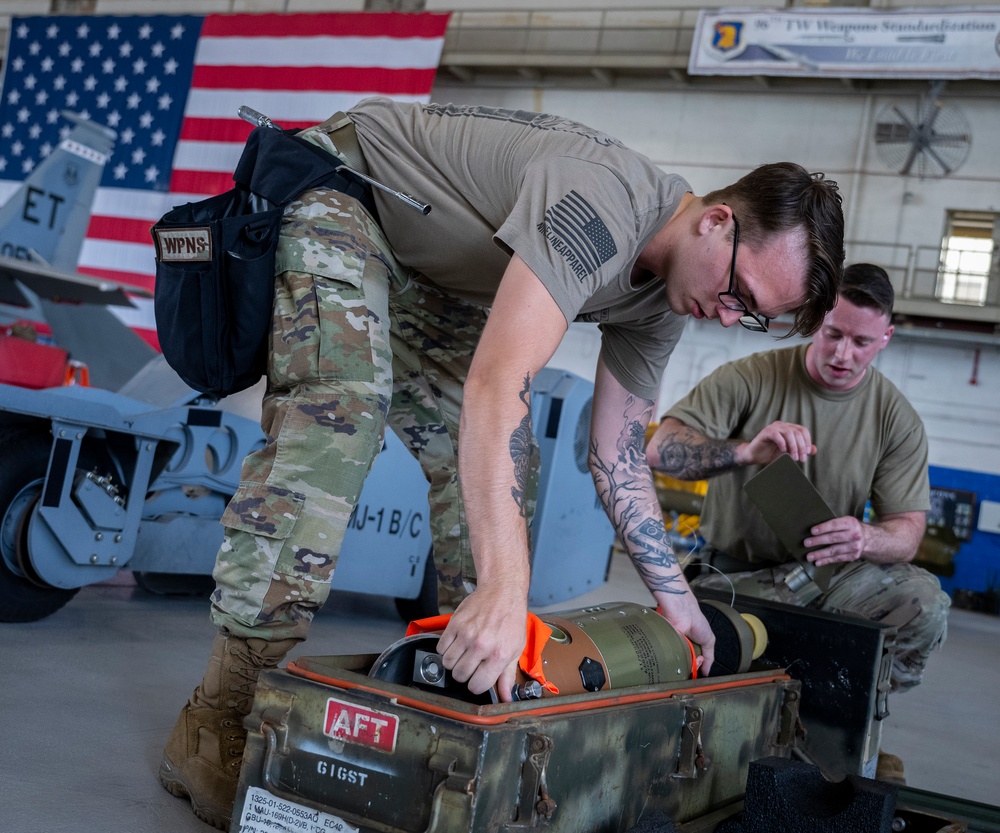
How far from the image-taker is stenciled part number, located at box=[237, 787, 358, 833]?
1208 millimetres

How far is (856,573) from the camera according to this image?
8.76 ft

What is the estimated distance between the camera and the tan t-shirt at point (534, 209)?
1378 mm

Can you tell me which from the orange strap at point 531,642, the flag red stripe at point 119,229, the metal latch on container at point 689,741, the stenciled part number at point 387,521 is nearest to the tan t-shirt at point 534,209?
the orange strap at point 531,642

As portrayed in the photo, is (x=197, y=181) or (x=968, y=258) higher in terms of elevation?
(x=968, y=258)

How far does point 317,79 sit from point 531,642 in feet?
41.5

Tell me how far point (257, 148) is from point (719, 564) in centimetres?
185

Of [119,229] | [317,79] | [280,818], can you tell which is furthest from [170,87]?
[280,818]

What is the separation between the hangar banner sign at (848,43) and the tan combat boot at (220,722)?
12.1 meters

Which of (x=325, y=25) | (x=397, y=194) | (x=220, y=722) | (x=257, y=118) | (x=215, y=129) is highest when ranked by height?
(x=325, y=25)

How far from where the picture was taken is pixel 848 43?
11773 millimetres

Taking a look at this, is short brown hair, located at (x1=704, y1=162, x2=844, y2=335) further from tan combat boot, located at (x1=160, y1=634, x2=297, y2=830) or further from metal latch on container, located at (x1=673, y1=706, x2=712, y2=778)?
tan combat boot, located at (x1=160, y1=634, x2=297, y2=830)

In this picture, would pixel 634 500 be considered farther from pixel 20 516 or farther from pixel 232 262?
pixel 20 516

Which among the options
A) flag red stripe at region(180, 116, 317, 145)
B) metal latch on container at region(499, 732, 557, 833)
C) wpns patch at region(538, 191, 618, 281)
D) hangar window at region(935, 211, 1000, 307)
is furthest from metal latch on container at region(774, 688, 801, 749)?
hangar window at region(935, 211, 1000, 307)

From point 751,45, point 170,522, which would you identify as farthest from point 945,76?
point 170,522
